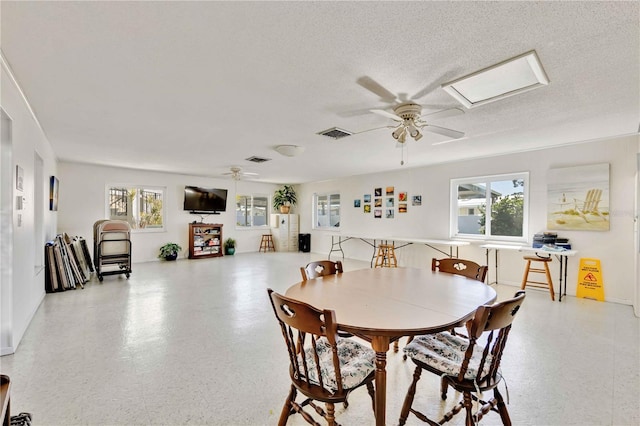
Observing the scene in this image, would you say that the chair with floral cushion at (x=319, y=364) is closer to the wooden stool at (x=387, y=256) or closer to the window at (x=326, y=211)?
the wooden stool at (x=387, y=256)

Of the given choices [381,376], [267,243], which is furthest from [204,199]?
[381,376]

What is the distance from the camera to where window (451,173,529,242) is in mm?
5305

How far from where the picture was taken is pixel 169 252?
25.5 ft

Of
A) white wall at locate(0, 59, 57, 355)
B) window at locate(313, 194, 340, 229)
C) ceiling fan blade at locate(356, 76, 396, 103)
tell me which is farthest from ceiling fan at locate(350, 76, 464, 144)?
window at locate(313, 194, 340, 229)

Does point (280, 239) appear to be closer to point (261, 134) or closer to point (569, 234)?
point (261, 134)

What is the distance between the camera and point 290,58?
213 centimetres

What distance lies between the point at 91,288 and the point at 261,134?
386 centimetres

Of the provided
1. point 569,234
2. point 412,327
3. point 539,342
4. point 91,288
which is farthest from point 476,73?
point 91,288

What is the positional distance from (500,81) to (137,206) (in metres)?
8.24

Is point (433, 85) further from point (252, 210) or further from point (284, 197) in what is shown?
point (252, 210)

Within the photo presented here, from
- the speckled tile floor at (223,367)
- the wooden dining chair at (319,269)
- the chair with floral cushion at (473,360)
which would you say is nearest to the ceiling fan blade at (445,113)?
the wooden dining chair at (319,269)

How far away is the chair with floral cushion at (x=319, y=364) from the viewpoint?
1376 mm

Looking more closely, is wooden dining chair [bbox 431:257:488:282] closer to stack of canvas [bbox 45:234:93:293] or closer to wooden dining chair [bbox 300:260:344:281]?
wooden dining chair [bbox 300:260:344:281]

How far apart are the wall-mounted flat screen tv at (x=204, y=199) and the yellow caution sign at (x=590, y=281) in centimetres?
829
